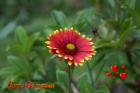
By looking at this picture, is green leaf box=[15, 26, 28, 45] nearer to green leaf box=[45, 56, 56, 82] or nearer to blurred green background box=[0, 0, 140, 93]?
blurred green background box=[0, 0, 140, 93]

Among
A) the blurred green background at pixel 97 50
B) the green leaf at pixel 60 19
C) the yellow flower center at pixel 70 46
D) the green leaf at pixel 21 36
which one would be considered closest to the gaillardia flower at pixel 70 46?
the yellow flower center at pixel 70 46

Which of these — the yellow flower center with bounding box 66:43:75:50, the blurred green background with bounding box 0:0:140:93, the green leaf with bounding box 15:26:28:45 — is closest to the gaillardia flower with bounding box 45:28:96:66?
the yellow flower center with bounding box 66:43:75:50

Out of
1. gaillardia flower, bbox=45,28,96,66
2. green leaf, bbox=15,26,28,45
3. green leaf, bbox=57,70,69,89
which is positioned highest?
green leaf, bbox=15,26,28,45

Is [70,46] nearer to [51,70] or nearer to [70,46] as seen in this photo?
[70,46]

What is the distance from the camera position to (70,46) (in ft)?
4.80

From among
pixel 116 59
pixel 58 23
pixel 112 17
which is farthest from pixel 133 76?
pixel 58 23

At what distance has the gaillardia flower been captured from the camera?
55.9 inches

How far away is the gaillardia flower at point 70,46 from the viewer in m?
1.42

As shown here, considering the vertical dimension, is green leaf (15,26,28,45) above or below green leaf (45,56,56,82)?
above

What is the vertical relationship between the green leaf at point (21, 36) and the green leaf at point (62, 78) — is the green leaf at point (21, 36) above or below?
above

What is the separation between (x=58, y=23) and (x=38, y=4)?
5.13 ft

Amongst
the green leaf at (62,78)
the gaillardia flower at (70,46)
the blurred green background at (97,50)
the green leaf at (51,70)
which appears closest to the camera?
the gaillardia flower at (70,46)

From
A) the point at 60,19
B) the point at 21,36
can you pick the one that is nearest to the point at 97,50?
the point at 60,19

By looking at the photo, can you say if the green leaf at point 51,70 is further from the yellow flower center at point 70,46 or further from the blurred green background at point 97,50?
the yellow flower center at point 70,46
